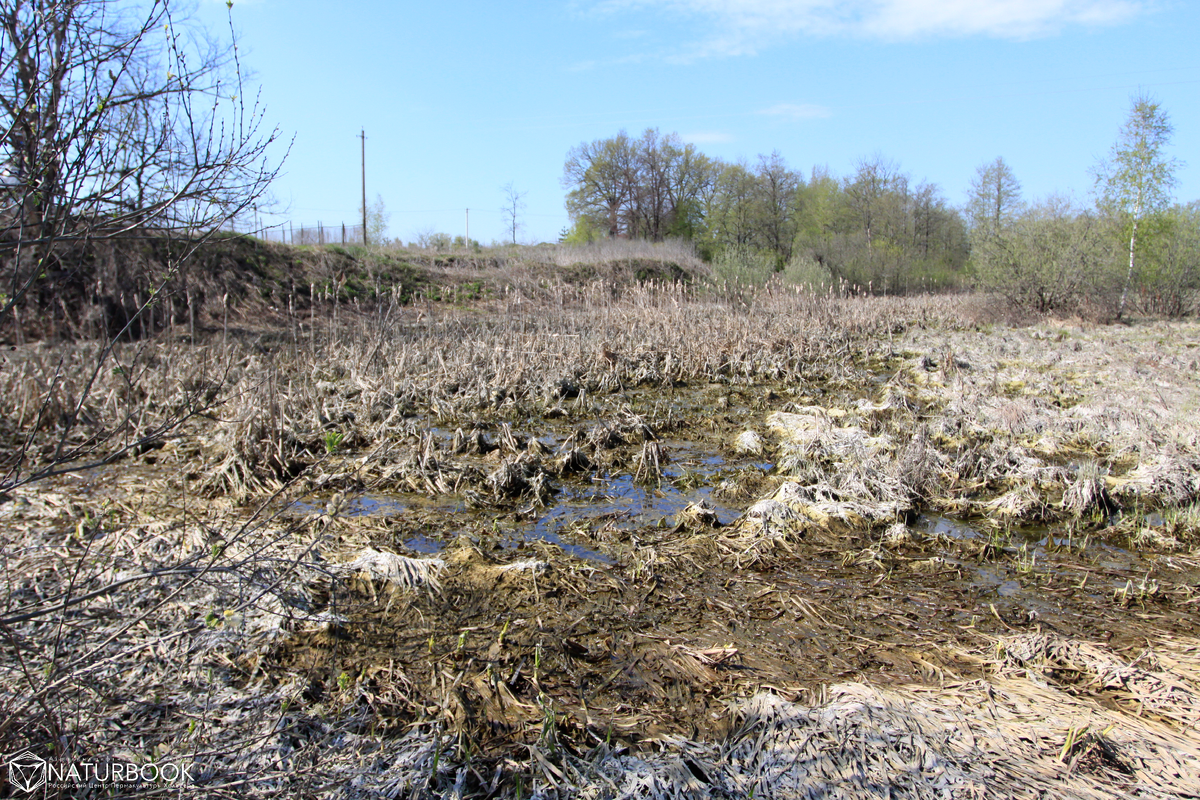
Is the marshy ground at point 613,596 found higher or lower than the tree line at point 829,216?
lower

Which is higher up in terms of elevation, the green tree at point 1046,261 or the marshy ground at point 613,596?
the green tree at point 1046,261

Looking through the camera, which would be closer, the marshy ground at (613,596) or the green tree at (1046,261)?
the marshy ground at (613,596)

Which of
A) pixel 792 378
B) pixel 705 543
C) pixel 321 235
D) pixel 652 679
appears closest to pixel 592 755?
pixel 652 679

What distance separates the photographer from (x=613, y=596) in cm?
374

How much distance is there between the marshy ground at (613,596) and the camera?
2.37 m

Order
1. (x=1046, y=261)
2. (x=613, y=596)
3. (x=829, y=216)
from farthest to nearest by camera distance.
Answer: (x=829, y=216) < (x=1046, y=261) < (x=613, y=596)

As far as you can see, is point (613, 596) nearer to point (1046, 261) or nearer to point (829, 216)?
point (1046, 261)

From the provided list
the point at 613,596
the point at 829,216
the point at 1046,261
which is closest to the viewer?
the point at 613,596

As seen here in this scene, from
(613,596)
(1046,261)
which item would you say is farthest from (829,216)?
(613,596)

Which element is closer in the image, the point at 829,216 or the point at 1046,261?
the point at 1046,261

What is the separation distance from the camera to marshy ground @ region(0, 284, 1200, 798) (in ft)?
7.77

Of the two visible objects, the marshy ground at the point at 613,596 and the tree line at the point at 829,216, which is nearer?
the marshy ground at the point at 613,596

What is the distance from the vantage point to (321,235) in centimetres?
3106

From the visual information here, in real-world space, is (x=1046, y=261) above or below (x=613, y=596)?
above
